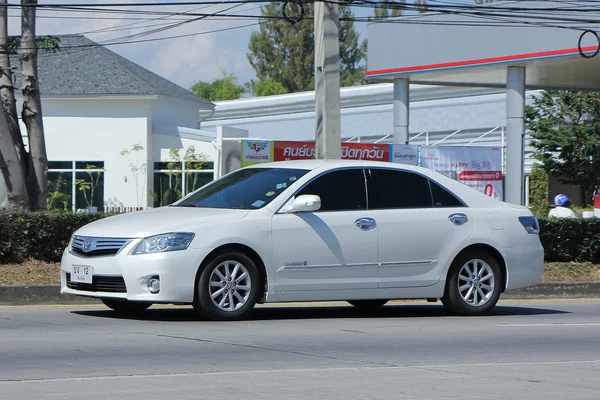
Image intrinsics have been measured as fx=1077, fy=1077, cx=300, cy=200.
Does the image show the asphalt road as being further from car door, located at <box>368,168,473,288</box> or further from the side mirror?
the side mirror

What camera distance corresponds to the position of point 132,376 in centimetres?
783

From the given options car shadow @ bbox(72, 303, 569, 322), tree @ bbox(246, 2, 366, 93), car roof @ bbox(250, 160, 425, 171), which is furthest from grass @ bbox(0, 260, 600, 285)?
tree @ bbox(246, 2, 366, 93)

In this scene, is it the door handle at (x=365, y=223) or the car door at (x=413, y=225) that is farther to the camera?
the car door at (x=413, y=225)

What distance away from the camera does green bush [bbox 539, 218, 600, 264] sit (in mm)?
18422

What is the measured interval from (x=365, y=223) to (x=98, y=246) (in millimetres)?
2862

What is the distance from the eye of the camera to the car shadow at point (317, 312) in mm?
11680

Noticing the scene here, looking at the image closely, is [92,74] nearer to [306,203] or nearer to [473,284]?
[473,284]

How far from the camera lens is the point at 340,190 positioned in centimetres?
1179

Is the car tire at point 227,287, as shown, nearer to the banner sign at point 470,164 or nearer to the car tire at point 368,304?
the car tire at point 368,304

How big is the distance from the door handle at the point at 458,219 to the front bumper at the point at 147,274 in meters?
3.00

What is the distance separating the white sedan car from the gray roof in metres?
29.3

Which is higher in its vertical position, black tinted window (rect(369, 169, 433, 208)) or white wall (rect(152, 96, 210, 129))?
white wall (rect(152, 96, 210, 129))

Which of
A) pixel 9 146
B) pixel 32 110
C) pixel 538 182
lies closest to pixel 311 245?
pixel 9 146

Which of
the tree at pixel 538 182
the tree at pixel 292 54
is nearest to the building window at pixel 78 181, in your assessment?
the tree at pixel 538 182
